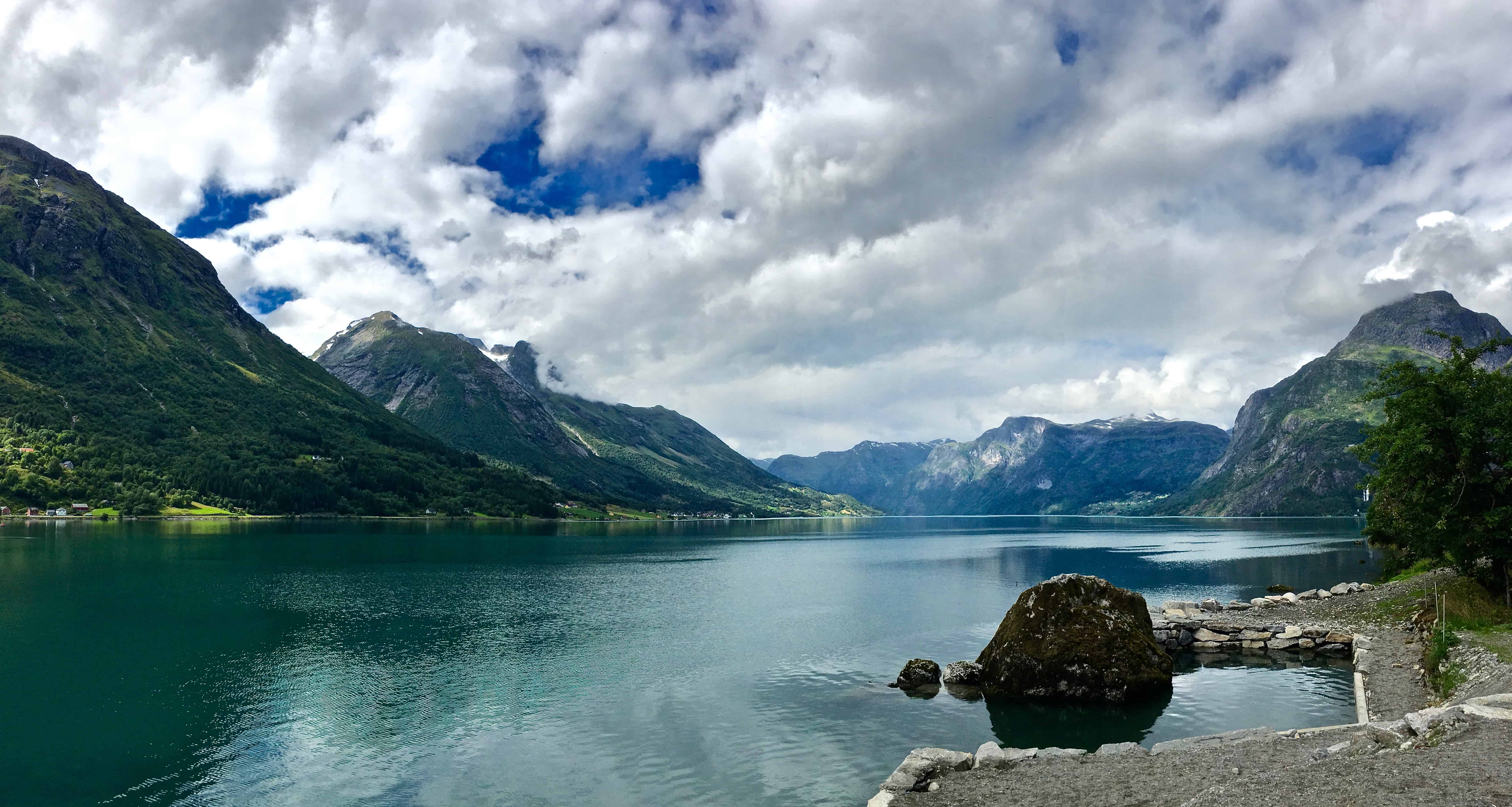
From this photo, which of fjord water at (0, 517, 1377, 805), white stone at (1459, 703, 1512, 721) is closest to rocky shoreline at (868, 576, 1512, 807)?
white stone at (1459, 703, 1512, 721)

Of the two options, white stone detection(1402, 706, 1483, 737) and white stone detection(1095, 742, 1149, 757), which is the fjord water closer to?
white stone detection(1095, 742, 1149, 757)

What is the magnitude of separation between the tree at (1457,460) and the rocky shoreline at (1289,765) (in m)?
14.3

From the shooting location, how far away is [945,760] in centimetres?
2511

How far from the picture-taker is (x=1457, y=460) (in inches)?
1815

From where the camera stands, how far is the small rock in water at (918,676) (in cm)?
4322

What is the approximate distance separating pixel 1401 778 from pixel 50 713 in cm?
5346

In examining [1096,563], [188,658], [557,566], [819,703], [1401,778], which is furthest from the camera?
[1096,563]

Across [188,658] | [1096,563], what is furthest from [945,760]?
[1096,563]

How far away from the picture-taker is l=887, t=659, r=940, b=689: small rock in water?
1702 inches

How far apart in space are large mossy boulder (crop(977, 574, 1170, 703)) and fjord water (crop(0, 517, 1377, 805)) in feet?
5.99

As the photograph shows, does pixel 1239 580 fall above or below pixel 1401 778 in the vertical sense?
below

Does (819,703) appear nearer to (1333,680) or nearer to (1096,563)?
(1333,680)

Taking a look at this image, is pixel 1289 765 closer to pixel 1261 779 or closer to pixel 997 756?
pixel 1261 779

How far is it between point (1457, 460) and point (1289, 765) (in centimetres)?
3810
